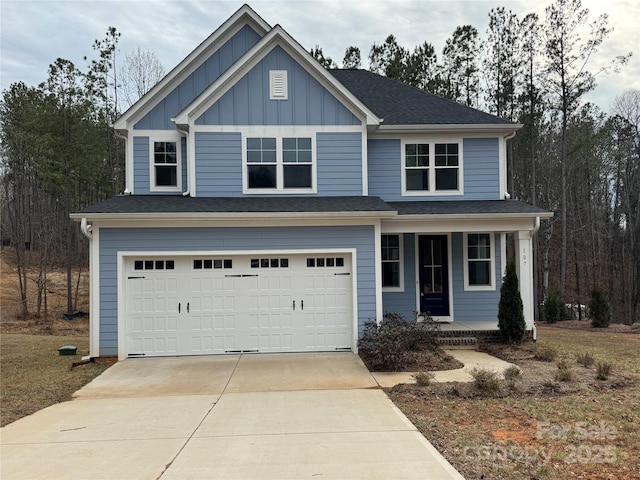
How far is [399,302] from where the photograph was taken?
13586 millimetres

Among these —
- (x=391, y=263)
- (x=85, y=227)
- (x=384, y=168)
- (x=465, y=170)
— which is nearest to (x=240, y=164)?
(x=85, y=227)

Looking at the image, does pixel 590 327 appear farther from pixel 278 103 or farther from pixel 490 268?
pixel 278 103

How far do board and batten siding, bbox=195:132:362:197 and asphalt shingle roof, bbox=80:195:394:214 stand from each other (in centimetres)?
32

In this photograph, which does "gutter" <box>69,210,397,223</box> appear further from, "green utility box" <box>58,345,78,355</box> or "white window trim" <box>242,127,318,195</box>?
"green utility box" <box>58,345,78,355</box>

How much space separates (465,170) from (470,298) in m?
3.72

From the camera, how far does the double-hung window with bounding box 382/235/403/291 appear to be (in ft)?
44.8

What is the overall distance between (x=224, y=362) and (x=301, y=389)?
2897mm

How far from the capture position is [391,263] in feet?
44.9

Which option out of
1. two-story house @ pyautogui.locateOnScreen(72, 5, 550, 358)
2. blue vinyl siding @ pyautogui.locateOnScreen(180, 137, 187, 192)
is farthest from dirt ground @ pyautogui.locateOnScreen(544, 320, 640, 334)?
blue vinyl siding @ pyautogui.locateOnScreen(180, 137, 187, 192)

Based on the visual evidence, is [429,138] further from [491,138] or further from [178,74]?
[178,74]

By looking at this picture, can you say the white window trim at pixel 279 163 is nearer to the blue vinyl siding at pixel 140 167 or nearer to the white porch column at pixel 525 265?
the blue vinyl siding at pixel 140 167

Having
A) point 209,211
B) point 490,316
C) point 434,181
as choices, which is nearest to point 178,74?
point 209,211

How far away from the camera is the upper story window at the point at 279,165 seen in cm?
1227

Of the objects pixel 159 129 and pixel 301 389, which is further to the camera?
pixel 159 129
